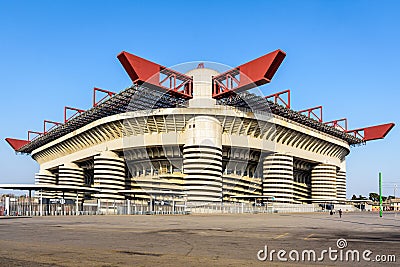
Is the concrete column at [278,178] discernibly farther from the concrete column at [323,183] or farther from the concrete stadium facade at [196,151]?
the concrete column at [323,183]

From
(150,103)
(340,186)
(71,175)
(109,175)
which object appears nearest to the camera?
(150,103)

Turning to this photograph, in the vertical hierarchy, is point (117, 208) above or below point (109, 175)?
below

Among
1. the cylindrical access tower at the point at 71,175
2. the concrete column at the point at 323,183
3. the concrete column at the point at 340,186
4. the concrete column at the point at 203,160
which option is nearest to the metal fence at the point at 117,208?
the concrete column at the point at 203,160

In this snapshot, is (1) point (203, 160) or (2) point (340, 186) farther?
(2) point (340, 186)

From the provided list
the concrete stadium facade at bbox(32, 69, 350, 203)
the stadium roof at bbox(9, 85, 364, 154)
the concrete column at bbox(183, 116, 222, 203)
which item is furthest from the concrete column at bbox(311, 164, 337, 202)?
the concrete column at bbox(183, 116, 222, 203)

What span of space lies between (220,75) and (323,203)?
4412cm

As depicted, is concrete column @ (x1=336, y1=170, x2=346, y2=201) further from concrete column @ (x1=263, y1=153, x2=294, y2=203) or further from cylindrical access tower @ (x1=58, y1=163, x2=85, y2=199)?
cylindrical access tower @ (x1=58, y1=163, x2=85, y2=199)

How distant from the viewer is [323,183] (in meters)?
95.9

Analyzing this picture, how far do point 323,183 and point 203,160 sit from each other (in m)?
40.7

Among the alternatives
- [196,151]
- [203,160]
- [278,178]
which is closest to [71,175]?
[196,151]

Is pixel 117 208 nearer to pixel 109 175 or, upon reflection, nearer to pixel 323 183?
pixel 109 175

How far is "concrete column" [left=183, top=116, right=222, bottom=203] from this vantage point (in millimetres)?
66250

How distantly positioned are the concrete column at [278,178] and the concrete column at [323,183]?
1743cm

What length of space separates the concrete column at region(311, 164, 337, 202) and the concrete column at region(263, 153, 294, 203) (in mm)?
17426
